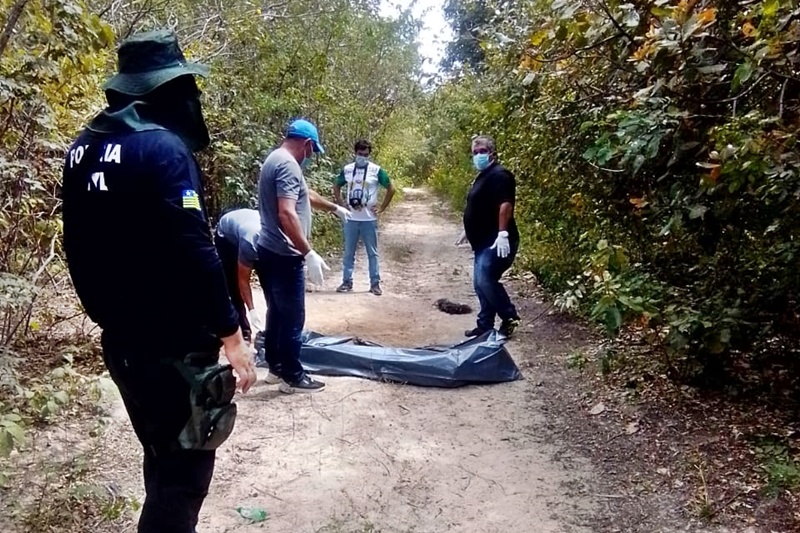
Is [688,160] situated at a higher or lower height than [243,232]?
higher

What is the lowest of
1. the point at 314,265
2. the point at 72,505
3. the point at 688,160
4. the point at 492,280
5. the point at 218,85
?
the point at 72,505

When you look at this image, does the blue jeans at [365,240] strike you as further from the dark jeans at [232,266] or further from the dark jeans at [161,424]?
the dark jeans at [161,424]

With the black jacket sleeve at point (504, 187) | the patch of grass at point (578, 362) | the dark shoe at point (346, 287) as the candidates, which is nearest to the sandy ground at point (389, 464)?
the patch of grass at point (578, 362)

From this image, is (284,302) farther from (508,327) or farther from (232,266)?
(508,327)

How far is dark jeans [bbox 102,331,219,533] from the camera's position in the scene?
7.72 feet

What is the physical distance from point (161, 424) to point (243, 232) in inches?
141

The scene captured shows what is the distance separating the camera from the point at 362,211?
8.91m

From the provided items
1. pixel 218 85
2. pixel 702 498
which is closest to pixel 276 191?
pixel 702 498

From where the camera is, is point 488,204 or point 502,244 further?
point 488,204

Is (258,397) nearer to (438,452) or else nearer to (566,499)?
(438,452)

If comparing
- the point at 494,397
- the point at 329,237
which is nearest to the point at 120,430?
the point at 494,397

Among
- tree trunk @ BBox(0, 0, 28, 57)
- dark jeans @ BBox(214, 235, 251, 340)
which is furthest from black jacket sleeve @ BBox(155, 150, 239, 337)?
dark jeans @ BBox(214, 235, 251, 340)

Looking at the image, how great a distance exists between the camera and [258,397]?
4.94m

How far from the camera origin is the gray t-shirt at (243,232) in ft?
18.9
